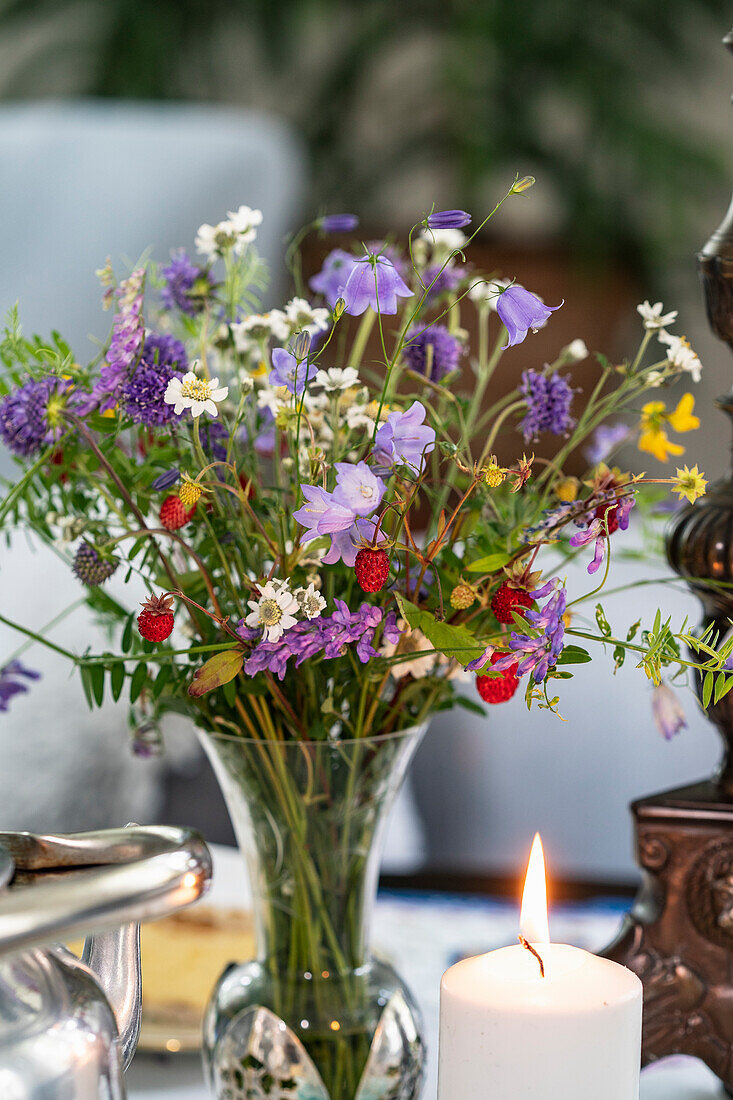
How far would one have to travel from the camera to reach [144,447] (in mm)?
575

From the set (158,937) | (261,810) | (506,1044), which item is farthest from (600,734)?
(506,1044)

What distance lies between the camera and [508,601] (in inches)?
18.0

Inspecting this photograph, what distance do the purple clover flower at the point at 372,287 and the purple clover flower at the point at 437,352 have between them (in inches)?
4.1

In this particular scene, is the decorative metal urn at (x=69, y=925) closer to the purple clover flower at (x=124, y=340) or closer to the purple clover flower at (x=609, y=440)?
the purple clover flower at (x=124, y=340)

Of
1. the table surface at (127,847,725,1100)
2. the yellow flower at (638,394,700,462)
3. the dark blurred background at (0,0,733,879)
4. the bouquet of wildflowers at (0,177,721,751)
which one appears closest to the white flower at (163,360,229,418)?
the bouquet of wildflowers at (0,177,721,751)

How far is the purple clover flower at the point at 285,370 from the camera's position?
0.46 metres

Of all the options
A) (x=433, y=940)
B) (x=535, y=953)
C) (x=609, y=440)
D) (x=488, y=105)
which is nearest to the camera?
(x=535, y=953)

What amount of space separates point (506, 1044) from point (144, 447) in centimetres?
31

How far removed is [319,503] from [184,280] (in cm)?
20

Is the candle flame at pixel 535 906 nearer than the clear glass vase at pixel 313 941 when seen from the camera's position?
Yes

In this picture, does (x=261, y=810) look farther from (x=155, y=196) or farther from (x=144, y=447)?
(x=155, y=196)

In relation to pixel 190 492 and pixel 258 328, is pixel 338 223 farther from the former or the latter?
pixel 190 492

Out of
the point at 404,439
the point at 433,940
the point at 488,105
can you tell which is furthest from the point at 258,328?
the point at 488,105

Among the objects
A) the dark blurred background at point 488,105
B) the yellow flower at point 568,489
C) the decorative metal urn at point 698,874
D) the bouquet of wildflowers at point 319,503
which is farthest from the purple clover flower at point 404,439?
the dark blurred background at point 488,105
